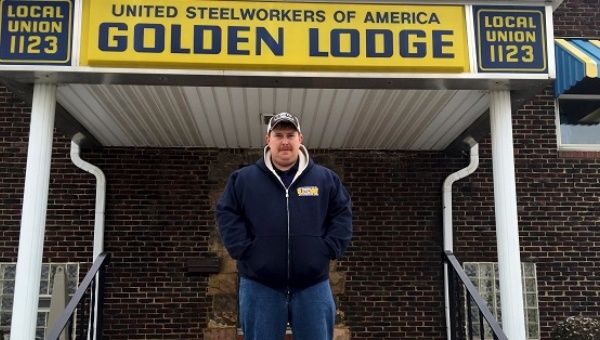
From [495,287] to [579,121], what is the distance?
2.16m

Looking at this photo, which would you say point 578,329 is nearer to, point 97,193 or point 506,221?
point 506,221

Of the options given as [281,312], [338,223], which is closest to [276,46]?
[338,223]

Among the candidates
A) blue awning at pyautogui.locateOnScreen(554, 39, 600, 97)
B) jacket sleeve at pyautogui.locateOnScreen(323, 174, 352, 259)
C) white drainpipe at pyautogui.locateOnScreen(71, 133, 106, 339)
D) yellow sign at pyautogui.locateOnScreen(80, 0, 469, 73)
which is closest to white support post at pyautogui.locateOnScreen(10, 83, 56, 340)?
yellow sign at pyautogui.locateOnScreen(80, 0, 469, 73)

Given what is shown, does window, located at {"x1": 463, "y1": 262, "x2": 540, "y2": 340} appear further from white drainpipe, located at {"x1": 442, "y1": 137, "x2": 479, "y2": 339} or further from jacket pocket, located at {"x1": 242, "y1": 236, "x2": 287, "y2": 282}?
jacket pocket, located at {"x1": 242, "y1": 236, "x2": 287, "y2": 282}

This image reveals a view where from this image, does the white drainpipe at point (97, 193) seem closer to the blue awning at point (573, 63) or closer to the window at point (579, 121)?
the blue awning at point (573, 63)

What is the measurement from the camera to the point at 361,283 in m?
6.43

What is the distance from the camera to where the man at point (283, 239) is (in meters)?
3.37

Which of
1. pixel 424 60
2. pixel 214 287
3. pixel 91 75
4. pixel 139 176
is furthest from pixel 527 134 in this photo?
pixel 91 75

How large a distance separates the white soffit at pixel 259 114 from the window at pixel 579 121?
1584mm

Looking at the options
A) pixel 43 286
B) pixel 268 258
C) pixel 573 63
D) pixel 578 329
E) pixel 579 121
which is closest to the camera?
pixel 268 258

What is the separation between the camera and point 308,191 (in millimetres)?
3455

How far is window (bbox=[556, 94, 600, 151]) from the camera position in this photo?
6.96 m

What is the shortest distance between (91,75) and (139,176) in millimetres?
2167

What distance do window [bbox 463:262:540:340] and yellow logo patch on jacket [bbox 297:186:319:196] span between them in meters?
3.62
